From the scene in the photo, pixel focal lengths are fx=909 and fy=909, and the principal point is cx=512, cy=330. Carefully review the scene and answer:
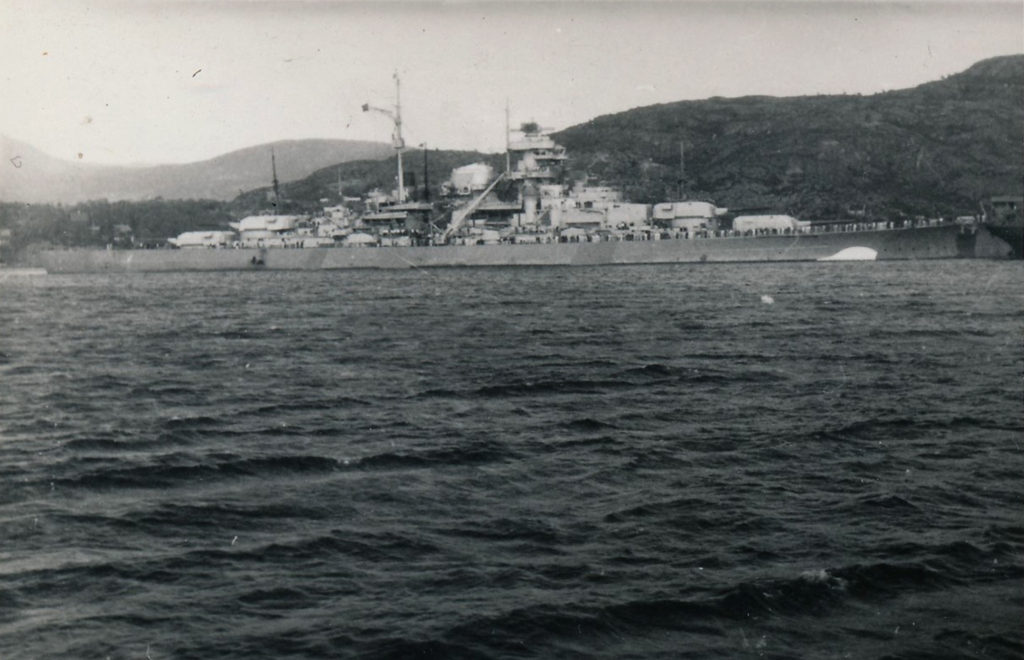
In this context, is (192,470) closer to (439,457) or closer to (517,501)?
(439,457)

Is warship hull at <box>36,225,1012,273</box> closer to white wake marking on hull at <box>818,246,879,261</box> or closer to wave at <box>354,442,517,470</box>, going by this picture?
white wake marking on hull at <box>818,246,879,261</box>

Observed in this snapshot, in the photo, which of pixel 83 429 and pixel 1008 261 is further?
pixel 1008 261

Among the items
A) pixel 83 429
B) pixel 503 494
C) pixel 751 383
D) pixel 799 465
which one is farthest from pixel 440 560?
pixel 751 383

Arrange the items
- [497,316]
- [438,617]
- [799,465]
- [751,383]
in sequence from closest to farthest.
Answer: [438,617], [799,465], [751,383], [497,316]

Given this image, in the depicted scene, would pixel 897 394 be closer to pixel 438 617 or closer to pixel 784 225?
pixel 438 617

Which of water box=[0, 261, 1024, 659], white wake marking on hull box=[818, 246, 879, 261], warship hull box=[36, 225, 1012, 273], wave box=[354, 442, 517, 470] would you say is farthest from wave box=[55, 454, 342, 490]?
white wake marking on hull box=[818, 246, 879, 261]

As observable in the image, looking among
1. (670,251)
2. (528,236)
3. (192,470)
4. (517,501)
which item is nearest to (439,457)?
(517,501)

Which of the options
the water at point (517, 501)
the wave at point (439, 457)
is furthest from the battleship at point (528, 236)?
the wave at point (439, 457)
